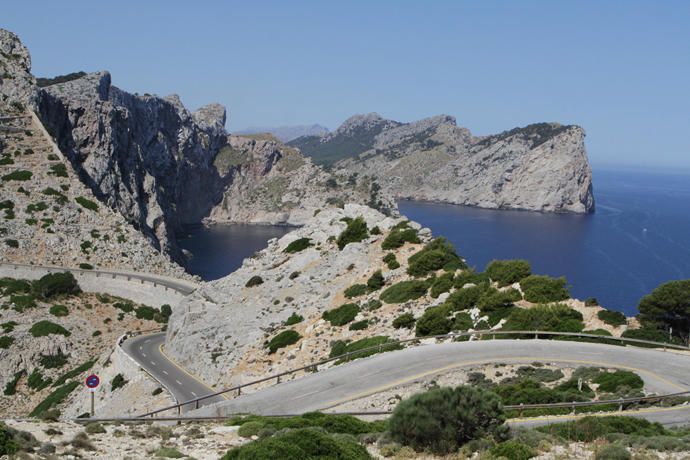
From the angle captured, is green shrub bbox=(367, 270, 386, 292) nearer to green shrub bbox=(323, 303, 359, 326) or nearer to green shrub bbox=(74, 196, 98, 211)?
green shrub bbox=(323, 303, 359, 326)

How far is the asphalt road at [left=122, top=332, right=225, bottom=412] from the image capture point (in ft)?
133

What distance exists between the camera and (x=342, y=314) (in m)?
41.3

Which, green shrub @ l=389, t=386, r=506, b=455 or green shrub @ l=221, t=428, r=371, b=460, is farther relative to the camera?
green shrub @ l=389, t=386, r=506, b=455

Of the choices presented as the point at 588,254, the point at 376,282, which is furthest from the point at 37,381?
the point at 588,254

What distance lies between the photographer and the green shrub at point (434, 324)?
35.0m

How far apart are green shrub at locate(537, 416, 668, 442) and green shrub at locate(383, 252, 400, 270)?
26720 millimetres

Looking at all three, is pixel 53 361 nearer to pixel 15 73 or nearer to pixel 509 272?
pixel 509 272

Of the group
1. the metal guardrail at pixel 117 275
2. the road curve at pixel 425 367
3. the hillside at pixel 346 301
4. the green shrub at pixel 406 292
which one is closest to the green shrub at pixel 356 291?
the hillside at pixel 346 301

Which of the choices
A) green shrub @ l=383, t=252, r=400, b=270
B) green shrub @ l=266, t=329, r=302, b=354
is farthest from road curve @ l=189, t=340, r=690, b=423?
green shrub @ l=383, t=252, r=400, b=270

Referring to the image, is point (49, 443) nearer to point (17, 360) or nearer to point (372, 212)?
point (372, 212)

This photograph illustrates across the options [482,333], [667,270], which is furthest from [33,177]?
[667,270]

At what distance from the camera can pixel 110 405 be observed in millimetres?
44906

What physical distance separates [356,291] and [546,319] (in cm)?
1427

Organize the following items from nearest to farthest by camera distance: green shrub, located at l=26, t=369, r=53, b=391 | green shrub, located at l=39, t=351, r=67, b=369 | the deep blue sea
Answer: green shrub, located at l=26, t=369, r=53, b=391, green shrub, located at l=39, t=351, r=67, b=369, the deep blue sea
